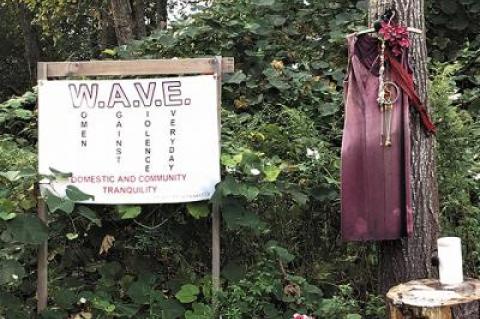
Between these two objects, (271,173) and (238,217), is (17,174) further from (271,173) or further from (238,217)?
(271,173)

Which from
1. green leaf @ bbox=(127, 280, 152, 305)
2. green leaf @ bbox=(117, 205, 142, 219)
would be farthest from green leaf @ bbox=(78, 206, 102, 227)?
green leaf @ bbox=(127, 280, 152, 305)

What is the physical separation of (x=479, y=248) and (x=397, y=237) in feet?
2.99

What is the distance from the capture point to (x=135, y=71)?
4504 millimetres

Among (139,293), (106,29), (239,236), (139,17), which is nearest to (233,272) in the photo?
(239,236)

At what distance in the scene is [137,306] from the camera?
4406 mm

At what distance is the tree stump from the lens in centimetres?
331

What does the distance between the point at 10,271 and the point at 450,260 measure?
2.61 meters

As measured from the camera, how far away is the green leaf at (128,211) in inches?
170

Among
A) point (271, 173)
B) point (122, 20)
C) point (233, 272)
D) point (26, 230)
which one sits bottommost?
point (233, 272)

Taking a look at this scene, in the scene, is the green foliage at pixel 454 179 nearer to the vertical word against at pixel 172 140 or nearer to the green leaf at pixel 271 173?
the green leaf at pixel 271 173

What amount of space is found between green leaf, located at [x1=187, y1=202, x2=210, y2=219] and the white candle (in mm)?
1513

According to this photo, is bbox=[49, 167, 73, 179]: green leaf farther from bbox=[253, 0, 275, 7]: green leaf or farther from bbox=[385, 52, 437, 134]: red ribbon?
bbox=[253, 0, 275, 7]: green leaf

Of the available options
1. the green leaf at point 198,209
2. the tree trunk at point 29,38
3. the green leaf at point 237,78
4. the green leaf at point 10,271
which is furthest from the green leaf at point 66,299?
the tree trunk at point 29,38

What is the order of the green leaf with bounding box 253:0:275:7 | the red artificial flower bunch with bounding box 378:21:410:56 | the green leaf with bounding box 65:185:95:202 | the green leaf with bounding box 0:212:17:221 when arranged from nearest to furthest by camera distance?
the red artificial flower bunch with bounding box 378:21:410:56 → the green leaf with bounding box 0:212:17:221 → the green leaf with bounding box 65:185:95:202 → the green leaf with bounding box 253:0:275:7
